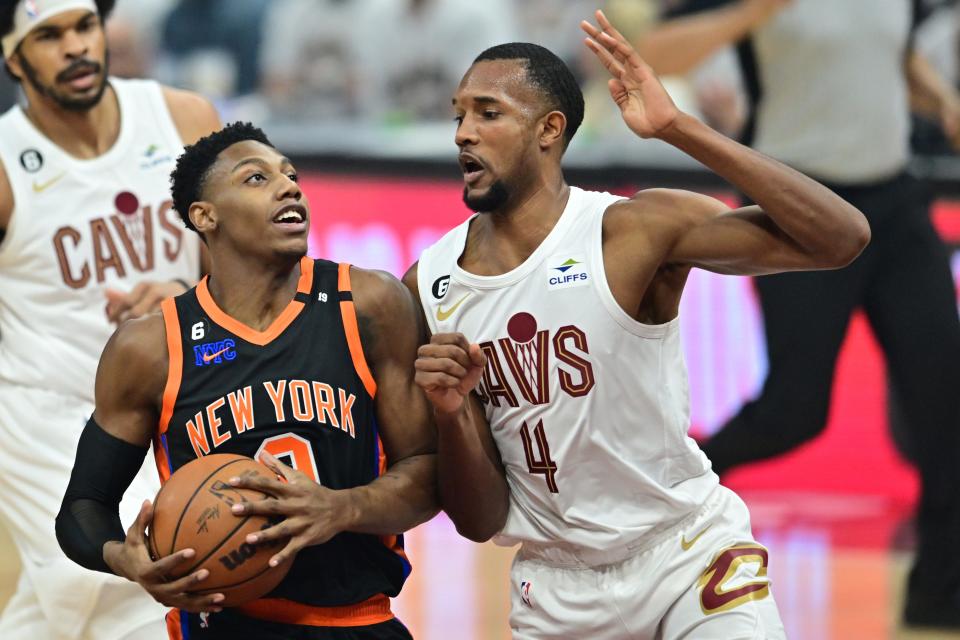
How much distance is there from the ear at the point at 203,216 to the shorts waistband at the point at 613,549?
1274mm

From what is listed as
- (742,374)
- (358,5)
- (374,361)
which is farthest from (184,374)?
(358,5)

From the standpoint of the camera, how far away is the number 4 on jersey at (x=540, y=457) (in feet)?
15.7

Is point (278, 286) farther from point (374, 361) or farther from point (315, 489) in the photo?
point (315, 489)

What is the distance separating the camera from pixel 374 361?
460 cm

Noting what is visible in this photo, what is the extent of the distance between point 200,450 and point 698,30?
12.5 feet

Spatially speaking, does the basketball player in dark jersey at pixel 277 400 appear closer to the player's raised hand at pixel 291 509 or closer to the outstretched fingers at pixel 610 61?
the player's raised hand at pixel 291 509

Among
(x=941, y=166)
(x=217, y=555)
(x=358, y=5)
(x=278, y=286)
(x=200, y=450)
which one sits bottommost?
(x=217, y=555)

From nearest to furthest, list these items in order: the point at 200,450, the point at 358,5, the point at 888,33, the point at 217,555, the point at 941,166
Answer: the point at 217,555 → the point at 200,450 → the point at 888,33 → the point at 941,166 → the point at 358,5

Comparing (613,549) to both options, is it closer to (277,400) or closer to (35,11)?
(277,400)

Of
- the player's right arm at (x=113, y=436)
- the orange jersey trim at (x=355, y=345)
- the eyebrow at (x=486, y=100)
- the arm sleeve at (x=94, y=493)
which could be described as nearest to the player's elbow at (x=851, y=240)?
the eyebrow at (x=486, y=100)

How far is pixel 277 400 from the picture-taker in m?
4.49

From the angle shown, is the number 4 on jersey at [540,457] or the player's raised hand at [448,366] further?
the number 4 on jersey at [540,457]

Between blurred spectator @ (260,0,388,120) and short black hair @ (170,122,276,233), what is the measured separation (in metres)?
7.60

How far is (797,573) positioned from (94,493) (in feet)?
15.8
